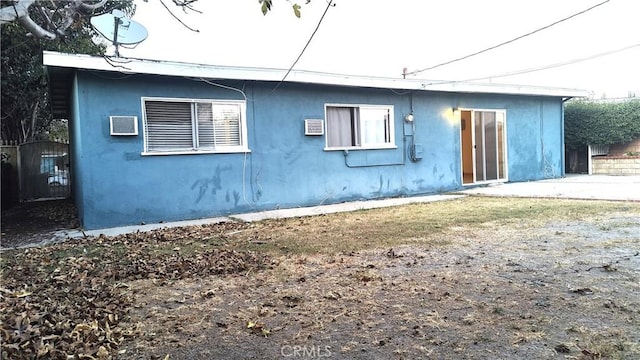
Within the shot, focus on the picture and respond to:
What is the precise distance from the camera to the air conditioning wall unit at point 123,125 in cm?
725

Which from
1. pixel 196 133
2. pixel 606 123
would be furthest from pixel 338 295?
pixel 606 123

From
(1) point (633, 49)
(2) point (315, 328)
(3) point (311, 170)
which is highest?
(1) point (633, 49)

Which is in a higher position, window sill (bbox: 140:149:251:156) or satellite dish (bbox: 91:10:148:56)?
satellite dish (bbox: 91:10:148:56)

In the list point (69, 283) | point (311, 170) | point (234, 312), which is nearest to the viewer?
point (234, 312)

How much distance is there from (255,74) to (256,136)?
1.19 m

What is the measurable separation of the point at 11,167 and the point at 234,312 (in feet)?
38.1

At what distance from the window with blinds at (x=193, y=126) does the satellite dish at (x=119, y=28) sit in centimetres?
138

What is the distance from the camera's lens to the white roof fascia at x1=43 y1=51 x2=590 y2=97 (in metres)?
6.70

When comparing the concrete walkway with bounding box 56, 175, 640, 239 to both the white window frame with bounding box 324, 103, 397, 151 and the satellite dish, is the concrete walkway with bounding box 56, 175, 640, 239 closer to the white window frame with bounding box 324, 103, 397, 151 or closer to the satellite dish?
the white window frame with bounding box 324, 103, 397, 151

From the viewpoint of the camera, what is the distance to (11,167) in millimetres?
11719

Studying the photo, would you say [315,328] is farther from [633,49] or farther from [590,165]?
[590,165]

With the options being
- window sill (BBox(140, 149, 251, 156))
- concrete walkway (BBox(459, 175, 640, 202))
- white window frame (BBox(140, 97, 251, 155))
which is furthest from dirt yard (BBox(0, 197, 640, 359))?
concrete walkway (BBox(459, 175, 640, 202))

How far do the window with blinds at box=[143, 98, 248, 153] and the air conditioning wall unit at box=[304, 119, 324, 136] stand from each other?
1348mm

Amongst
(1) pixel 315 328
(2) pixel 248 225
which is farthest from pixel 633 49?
(1) pixel 315 328
